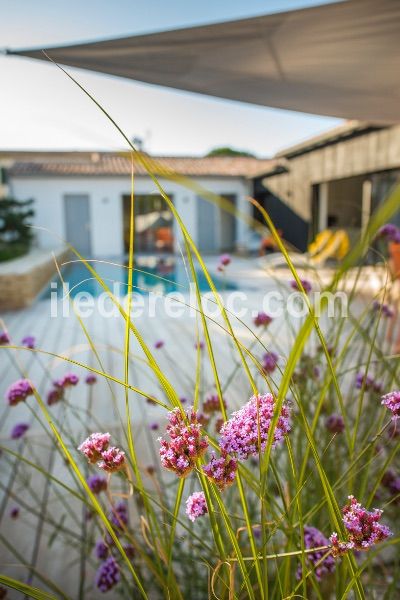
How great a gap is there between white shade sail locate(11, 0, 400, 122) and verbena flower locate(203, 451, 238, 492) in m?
1.58

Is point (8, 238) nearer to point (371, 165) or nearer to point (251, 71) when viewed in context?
point (371, 165)

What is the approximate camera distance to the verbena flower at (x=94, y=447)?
1.98ft

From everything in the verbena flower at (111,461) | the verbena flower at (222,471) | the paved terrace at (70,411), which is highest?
the verbena flower at (222,471)

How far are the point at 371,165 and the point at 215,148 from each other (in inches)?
1113

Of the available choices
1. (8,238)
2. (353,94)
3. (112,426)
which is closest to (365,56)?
(353,94)

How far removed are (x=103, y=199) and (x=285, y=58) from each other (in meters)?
14.3

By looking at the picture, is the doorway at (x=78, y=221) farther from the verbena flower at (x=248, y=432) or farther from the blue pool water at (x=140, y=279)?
the verbena flower at (x=248, y=432)

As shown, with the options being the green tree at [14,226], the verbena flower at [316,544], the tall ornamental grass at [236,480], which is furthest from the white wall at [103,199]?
the verbena flower at [316,544]

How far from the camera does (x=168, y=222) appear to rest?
55.7 ft

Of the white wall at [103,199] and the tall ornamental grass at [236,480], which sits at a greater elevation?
the white wall at [103,199]

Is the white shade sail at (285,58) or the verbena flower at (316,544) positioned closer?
the verbena flower at (316,544)

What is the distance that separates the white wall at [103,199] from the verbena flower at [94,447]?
14300 mm

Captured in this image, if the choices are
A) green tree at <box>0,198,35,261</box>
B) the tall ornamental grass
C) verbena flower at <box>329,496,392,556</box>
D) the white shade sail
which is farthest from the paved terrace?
green tree at <box>0,198,35,261</box>

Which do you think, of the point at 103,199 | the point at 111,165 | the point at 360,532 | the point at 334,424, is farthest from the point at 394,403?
the point at 111,165
